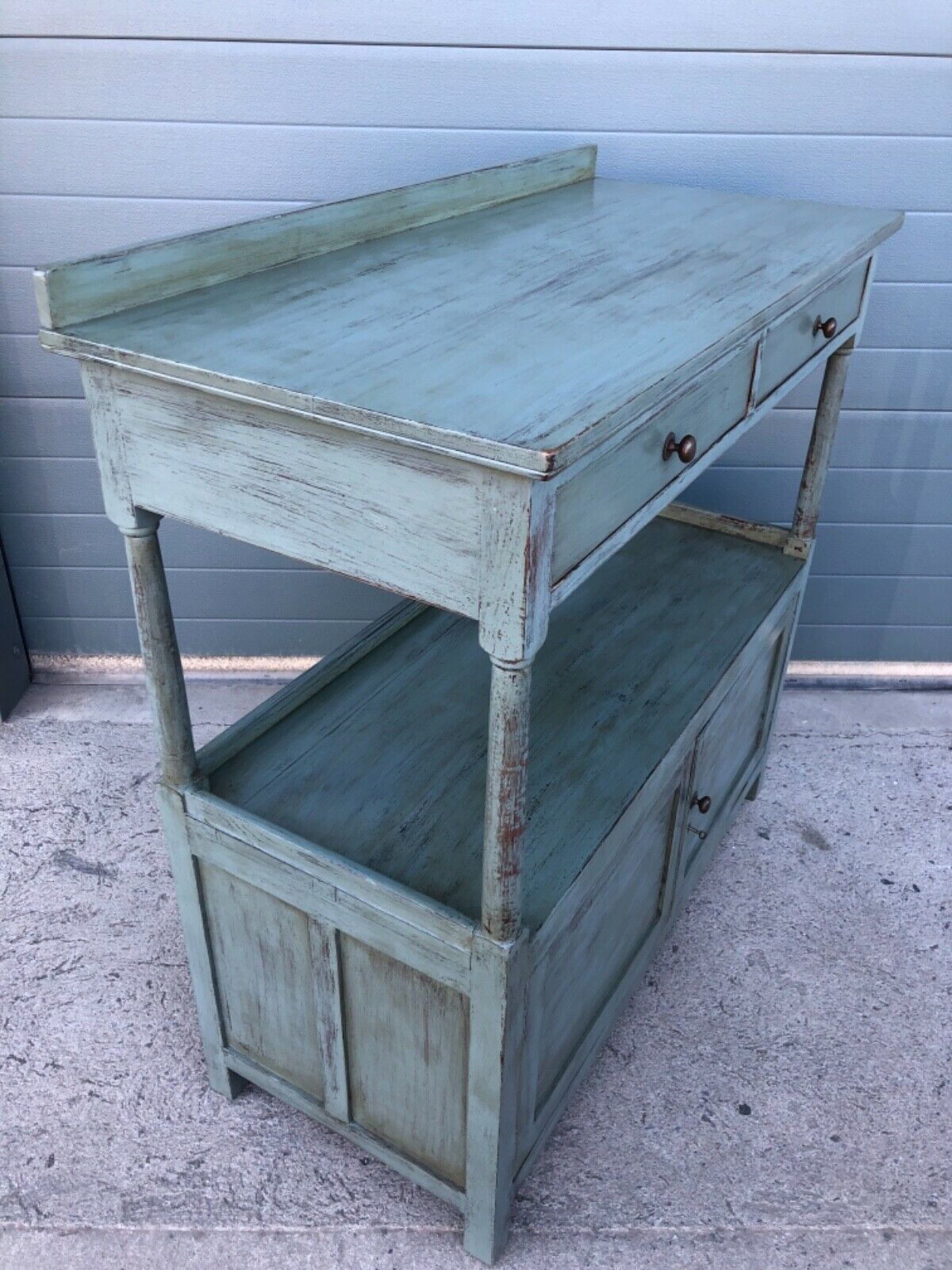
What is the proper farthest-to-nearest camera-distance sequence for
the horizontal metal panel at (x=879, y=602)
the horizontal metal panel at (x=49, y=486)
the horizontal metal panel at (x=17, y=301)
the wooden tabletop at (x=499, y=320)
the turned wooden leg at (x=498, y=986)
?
the horizontal metal panel at (x=879, y=602) < the horizontal metal panel at (x=49, y=486) < the horizontal metal panel at (x=17, y=301) < the turned wooden leg at (x=498, y=986) < the wooden tabletop at (x=499, y=320)

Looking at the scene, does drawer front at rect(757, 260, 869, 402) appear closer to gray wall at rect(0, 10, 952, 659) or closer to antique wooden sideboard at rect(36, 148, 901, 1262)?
antique wooden sideboard at rect(36, 148, 901, 1262)

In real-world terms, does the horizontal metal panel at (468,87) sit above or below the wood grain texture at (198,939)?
above

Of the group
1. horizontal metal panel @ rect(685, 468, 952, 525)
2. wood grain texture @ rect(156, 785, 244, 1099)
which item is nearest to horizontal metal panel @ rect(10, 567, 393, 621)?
horizontal metal panel @ rect(685, 468, 952, 525)

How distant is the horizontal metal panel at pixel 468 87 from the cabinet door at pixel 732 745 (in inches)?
50.4

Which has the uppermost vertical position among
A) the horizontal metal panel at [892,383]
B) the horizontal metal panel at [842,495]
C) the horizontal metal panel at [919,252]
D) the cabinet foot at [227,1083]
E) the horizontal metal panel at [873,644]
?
the horizontal metal panel at [919,252]

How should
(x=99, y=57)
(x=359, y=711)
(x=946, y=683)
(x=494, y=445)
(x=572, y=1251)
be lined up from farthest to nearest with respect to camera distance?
(x=946, y=683), (x=99, y=57), (x=359, y=711), (x=572, y=1251), (x=494, y=445)

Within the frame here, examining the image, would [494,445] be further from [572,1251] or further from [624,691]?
[572,1251]

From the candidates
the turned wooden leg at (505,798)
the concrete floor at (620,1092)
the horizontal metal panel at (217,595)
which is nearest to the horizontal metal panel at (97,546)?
the horizontal metal panel at (217,595)

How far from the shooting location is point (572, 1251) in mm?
1911

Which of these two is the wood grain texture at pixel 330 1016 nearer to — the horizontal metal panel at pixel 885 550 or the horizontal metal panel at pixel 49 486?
the horizontal metal panel at pixel 49 486

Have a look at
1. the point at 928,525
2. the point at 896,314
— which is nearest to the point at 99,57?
the point at 896,314

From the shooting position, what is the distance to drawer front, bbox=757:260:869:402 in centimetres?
179

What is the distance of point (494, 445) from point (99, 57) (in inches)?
81.7

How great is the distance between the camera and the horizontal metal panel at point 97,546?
316 centimetres
